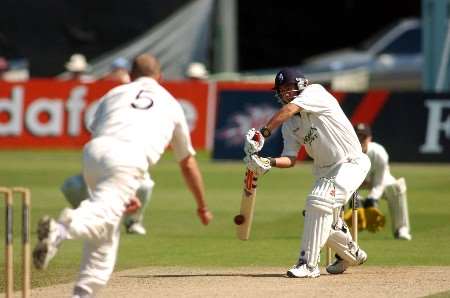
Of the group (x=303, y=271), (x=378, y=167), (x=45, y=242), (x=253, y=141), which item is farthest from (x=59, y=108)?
(x=45, y=242)

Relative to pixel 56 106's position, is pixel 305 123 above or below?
above

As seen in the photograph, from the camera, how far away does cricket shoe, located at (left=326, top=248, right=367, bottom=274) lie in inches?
469

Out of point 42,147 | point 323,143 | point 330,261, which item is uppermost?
point 323,143

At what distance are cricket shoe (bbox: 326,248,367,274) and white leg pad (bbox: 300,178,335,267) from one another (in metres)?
0.63

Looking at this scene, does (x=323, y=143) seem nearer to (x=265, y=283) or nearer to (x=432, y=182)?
(x=265, y=283)

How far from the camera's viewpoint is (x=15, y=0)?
3450 cm

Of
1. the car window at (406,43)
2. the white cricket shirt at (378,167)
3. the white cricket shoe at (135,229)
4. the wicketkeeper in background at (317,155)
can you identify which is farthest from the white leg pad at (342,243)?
the car window at (406,43)

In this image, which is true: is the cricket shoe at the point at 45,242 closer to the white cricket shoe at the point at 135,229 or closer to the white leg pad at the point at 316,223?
the white leg pad at the point at 316,223

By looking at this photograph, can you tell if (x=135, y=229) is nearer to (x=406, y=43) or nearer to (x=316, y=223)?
(x=316, y=223)

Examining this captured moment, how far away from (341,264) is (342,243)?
0.28m

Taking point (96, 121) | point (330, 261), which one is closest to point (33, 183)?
point (330, 261)

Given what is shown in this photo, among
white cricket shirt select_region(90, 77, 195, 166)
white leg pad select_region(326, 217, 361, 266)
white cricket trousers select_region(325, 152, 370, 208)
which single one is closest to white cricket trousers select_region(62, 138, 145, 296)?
white cricket shirt select_region(90, 77, 195, 166)

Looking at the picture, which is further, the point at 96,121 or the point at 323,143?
the point at 323,143

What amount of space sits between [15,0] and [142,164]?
25786mm
